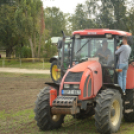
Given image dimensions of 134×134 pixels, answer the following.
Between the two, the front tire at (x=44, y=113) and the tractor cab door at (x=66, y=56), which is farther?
the tractor cab door at (x=66, y=56)

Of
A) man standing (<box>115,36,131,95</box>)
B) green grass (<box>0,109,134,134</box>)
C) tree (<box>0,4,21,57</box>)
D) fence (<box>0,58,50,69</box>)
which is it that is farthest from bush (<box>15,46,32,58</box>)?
man standing (<box>115,36,131,95</box>)

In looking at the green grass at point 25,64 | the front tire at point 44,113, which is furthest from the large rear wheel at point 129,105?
the green grass at point 25,64

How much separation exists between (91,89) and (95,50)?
137cm

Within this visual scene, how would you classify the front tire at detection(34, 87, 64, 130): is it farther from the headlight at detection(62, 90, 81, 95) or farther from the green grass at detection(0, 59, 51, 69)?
the green grass at detection(0, 59, 51, 69)

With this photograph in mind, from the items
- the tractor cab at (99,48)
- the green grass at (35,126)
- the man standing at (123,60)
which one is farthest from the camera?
the tractor cab at (99,48)

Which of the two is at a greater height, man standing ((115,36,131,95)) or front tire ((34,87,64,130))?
man standing ((115,36,131,95))

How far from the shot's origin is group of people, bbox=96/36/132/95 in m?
7.50

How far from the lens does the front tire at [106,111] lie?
641cm

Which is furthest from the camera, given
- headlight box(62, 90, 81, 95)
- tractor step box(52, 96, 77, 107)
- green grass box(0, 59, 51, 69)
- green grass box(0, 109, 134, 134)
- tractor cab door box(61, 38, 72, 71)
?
green grass box(0, 59, 51, 69)

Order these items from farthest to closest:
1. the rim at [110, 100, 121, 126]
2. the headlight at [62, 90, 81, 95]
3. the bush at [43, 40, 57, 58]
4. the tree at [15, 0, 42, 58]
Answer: the bush at [43, 40, 57, 58] → the tree at [15, 0, 42, 58] → the rim at [110, 100, 121, 126] → the headlight at [62, 90, 81, 95]

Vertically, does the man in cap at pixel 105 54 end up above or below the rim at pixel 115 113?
above

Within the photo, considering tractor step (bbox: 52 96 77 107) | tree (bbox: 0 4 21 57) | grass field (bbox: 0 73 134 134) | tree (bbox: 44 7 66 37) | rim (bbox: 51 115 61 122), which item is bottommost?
grass field (bbox: 0 73 134 134)

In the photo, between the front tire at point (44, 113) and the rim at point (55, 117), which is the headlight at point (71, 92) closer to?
the front tire at point (44, 113)

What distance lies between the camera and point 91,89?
678 centimetres
